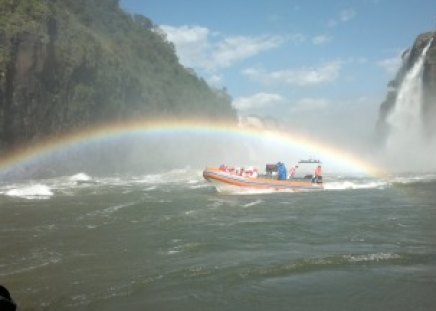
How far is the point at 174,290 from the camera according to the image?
1012cm

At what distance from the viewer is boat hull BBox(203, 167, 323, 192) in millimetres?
29234

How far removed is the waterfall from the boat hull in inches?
1369

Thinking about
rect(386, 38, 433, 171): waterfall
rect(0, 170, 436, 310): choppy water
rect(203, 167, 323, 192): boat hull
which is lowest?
rect(0, 170, 436, 310): choppy water

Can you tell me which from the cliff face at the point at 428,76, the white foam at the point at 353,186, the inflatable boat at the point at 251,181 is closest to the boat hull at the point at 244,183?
the inflatable boat at the point at 251,181

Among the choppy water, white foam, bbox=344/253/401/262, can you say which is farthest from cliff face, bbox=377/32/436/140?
white foam, bbox=344/253/401/262

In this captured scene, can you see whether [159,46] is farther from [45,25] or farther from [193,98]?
[45,25]

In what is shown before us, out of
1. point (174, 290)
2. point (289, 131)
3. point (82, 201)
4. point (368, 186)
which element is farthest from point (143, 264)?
point (289, 131)

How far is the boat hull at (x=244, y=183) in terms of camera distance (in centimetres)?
2923

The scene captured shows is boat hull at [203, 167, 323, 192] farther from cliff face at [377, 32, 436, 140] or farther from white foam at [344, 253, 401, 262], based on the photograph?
cliff face at [377, 32, 436, 140]

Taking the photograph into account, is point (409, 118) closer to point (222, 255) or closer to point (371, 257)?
point (371, 257)

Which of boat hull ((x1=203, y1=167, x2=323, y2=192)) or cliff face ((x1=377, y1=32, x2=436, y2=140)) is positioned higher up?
cliff face ((x1=377, y1=32, x2=436, y2=140))

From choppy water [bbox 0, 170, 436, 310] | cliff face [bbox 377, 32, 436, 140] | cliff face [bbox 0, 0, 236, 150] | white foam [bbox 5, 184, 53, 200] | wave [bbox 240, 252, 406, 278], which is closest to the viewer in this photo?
choppy water [bbox 0, 170, 436, 310]

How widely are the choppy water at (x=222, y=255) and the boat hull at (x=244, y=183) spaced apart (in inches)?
193

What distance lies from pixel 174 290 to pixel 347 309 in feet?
10.9
